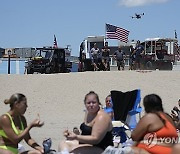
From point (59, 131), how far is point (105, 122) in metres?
6.34

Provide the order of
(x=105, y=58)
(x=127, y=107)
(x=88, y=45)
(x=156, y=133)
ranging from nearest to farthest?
(x=156, y=133), (x=127, y=107), (x=105, y=58), (x=88, y=45)

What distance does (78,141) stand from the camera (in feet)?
17.4

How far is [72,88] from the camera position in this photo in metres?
18.3

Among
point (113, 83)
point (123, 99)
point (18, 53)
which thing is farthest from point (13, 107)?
point (18, 53)

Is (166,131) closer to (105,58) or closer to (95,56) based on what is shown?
(95,56)

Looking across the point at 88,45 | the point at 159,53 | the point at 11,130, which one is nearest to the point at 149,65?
the point at 159,53

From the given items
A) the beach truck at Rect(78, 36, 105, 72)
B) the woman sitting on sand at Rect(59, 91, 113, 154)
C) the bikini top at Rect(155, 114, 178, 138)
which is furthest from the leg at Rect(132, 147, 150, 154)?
the beach truck at Rect(78, 36, 105, 72)

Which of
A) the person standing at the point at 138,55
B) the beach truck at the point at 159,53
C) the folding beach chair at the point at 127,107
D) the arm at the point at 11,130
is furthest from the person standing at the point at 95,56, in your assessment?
the arm at the point at 11,130

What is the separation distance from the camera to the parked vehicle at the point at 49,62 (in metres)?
27.2

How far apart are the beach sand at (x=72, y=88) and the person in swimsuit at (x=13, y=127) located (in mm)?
8377

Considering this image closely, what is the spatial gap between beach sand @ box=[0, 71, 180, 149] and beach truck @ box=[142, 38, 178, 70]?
4.80 m

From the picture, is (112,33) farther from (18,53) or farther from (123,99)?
(18,53)

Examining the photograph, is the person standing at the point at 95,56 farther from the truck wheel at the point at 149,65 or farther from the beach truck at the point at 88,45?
the beach truck at the point at 88,45

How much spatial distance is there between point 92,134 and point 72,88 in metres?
13.2
